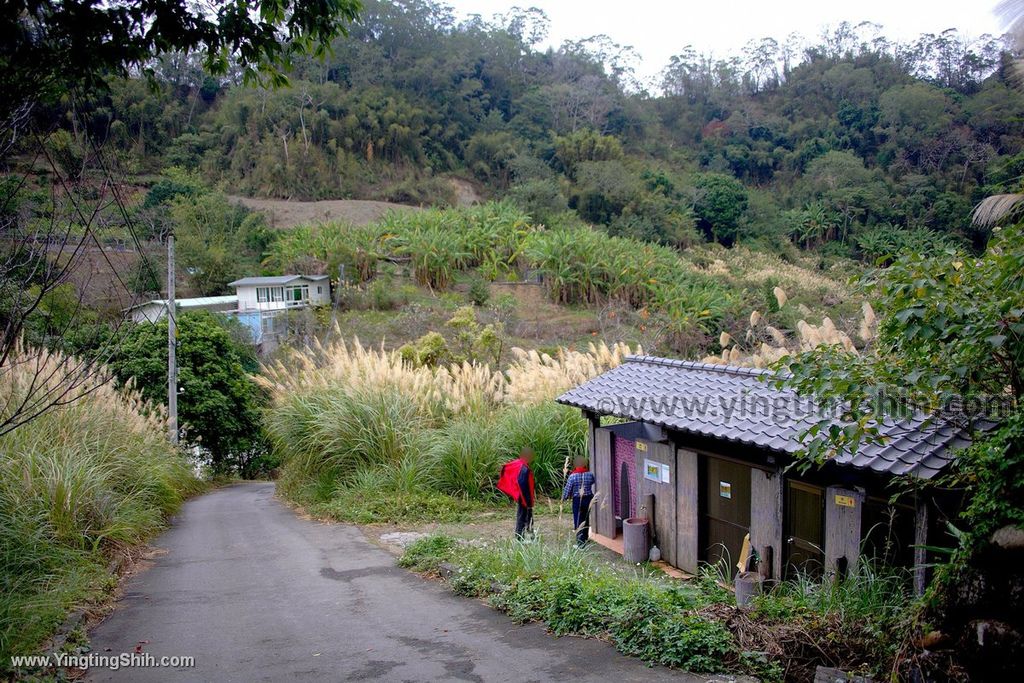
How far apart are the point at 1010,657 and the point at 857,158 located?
20669 mm

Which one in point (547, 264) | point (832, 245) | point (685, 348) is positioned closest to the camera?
point (832, 245)

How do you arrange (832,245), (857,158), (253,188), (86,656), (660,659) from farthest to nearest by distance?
(253,188) < (857,158) < (832,245) < (86,656) < (660,659)

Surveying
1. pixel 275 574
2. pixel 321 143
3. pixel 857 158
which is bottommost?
pixel 275 574

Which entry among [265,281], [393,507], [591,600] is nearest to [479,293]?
[265,281]

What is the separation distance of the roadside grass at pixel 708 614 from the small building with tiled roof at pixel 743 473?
492 millimetres

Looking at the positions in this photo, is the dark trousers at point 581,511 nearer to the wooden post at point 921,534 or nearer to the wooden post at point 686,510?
the wooden post at point 686,510

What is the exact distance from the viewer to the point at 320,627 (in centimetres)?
650

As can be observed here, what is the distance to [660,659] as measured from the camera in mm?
5113

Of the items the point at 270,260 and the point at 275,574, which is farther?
the point at 270,260

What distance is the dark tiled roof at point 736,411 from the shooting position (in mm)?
5859

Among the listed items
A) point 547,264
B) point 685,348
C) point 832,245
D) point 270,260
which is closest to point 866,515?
point 832,245

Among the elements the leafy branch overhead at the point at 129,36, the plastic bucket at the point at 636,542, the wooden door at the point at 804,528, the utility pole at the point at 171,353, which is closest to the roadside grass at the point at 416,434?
the plastic bucket at the point at 636,542

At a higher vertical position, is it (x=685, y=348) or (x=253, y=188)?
(x=253, y=188)

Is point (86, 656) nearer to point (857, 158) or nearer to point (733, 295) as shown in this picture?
point (857, 158)
